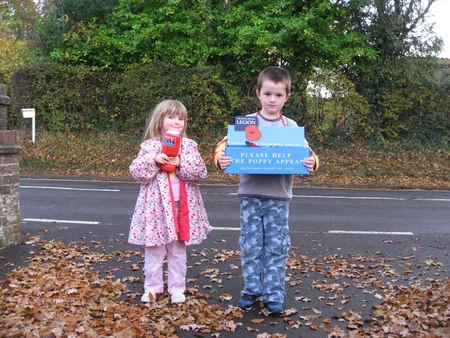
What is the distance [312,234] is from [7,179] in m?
4.60

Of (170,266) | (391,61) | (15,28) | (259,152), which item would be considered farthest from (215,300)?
(15,28)

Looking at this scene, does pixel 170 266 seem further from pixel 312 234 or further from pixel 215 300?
pixel 312 234

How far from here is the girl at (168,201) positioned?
461 centimetres

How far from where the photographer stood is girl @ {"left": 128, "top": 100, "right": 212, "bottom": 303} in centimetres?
461

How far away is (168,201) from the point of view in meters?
4.65

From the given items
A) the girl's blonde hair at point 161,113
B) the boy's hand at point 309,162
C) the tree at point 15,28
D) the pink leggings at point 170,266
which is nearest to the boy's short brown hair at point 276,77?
the boy's hand at point 309,162

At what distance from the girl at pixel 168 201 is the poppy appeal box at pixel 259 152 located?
0.45m

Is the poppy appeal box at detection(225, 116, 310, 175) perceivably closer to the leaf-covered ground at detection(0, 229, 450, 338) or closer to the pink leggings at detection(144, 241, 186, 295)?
the pink leggings at detection(144, 241, 186, 295)

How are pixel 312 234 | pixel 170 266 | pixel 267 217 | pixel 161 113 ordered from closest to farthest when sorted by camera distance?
pixel 267 217 → pixel 161 113 → pixel 170 266 → pixel 312 234

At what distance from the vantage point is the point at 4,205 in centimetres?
650

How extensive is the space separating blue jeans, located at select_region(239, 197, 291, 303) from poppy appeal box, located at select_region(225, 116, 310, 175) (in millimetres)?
365

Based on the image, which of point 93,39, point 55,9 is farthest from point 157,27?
point 55,9

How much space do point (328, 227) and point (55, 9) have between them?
18.2 meters

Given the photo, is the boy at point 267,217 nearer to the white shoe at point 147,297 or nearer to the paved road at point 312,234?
the paved road at point 312,234
